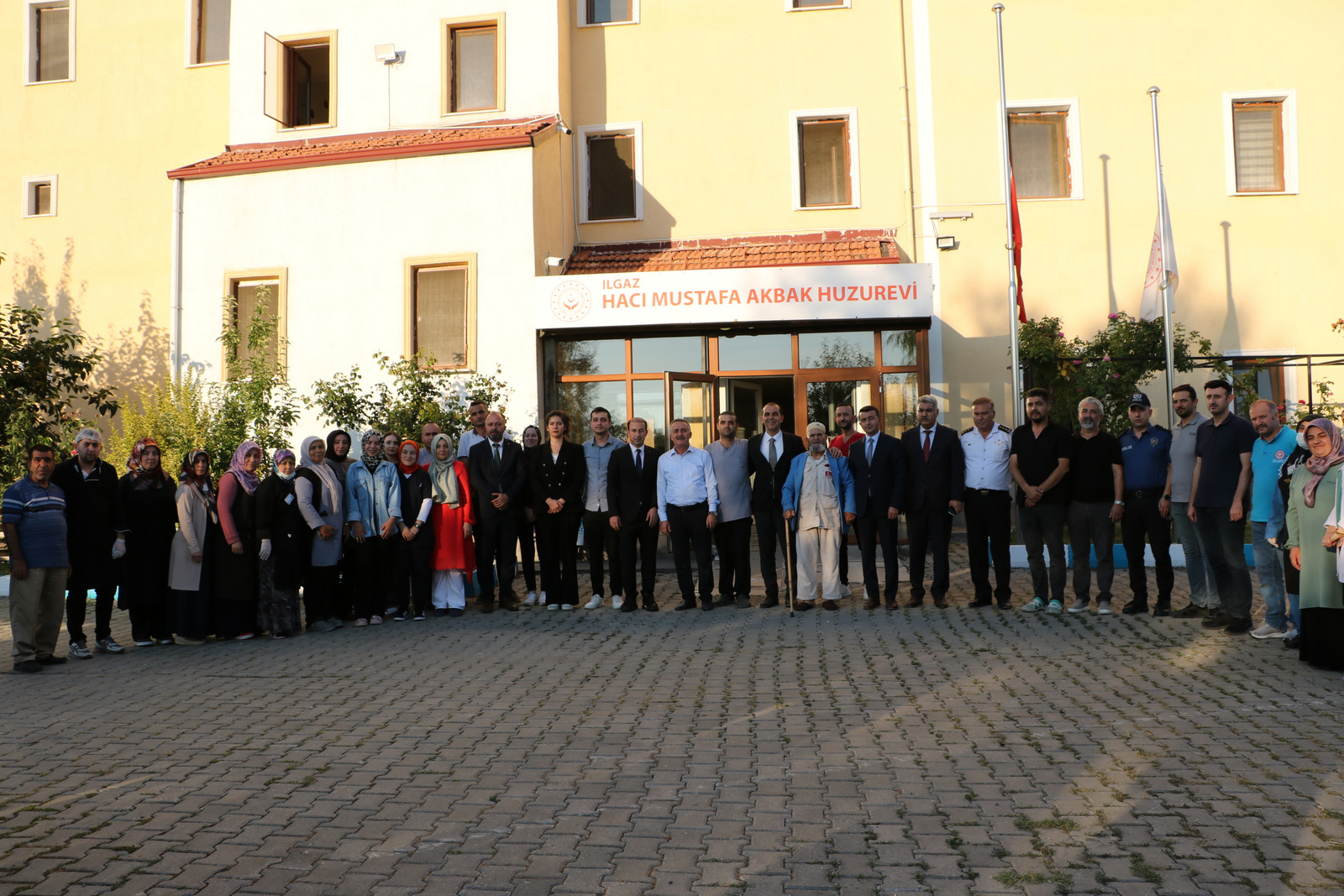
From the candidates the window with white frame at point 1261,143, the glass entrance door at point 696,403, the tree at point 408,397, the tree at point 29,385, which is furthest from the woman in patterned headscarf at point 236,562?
the window with white frame at point 1261,143

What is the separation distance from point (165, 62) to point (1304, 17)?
18787 mm

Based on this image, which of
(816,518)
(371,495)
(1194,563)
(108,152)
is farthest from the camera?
(108,152)

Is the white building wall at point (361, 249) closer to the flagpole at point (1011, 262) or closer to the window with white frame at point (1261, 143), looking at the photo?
the flagpole at point (1011, 262)

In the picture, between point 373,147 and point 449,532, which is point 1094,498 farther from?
point 373,147

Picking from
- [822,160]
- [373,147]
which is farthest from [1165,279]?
[373,147]

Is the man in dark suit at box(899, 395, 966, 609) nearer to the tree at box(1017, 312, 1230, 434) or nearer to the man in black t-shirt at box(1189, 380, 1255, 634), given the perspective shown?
the man in black t-shirt at box(1189, 380, 1255, 634)

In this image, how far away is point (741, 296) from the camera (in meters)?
14.6

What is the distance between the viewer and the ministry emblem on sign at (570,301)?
1480cm

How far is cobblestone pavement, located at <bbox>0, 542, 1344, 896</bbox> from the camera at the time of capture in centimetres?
388

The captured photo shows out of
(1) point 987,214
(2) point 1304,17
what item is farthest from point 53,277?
(2) point 1304,17

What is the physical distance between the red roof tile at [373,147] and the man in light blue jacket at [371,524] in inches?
258

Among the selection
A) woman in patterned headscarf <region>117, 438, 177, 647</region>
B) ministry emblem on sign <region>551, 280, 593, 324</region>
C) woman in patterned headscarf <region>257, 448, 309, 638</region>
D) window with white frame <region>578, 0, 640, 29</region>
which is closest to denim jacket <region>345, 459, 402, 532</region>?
woman in patterned headscarf <region>257, 448, 309, 638</region>

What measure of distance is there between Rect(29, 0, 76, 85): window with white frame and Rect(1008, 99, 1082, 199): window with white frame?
1661 cm

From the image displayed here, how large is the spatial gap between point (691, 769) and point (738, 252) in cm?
1247
